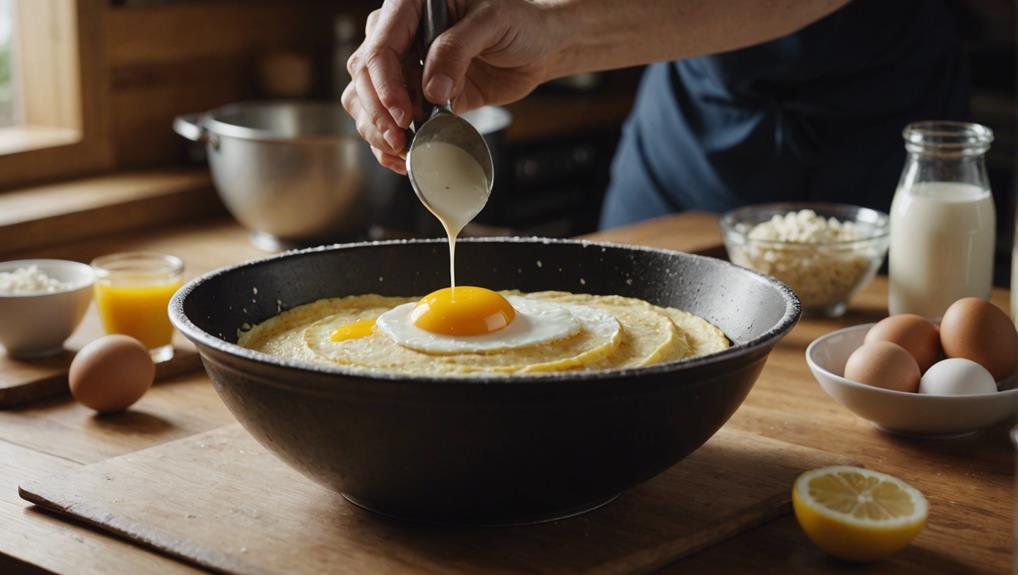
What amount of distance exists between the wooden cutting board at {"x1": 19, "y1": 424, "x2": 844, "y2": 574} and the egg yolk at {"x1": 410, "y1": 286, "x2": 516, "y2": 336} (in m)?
0.22

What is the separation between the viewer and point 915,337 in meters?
1.61

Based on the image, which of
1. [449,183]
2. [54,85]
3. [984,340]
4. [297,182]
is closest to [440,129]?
[449,183]

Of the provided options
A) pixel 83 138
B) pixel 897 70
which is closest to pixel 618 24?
pixel 897 70

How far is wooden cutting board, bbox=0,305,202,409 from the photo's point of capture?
1.69 meters

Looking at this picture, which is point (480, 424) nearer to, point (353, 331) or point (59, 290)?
point (353, 331)

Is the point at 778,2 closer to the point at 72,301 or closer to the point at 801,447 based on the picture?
the point at 801,447

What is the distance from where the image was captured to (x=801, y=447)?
1473 millimetres

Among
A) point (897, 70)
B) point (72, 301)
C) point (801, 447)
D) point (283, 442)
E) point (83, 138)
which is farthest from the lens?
point (83, 138)

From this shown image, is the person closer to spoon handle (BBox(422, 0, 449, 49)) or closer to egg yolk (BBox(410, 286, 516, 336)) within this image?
spoon handle (BBox(422, 0, 449, 49))

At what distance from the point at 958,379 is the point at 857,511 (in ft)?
1.24

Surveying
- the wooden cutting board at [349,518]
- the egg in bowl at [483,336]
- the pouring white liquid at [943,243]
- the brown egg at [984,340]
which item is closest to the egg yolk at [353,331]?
the egg in bowl at [483,336]

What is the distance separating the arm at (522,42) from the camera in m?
1.59

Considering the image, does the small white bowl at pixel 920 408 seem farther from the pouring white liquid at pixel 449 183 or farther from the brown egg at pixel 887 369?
the pouring white liquid at pixel 449 183

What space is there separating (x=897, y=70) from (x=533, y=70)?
1.08 metres
